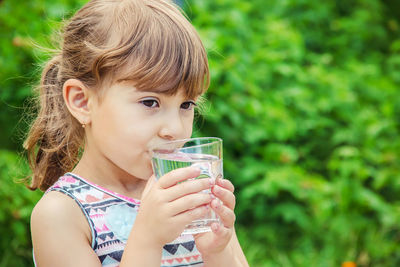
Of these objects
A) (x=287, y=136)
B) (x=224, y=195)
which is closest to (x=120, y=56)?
(x=224, y=195)

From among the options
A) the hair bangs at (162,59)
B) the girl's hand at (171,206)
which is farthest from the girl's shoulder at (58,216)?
the hair bangs at (162,59)

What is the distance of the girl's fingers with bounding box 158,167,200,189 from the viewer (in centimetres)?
149

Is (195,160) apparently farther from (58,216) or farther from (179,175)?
(58,216)

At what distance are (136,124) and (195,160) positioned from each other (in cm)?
28

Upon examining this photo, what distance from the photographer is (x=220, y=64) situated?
13.2ft

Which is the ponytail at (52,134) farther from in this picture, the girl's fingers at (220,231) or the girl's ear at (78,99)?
the girl's fingers at (220,231)

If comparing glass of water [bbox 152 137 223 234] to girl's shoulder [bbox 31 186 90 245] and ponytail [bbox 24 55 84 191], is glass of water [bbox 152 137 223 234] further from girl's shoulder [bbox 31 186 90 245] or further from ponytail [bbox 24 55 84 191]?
ponytail [bbox 24 55 84 191]

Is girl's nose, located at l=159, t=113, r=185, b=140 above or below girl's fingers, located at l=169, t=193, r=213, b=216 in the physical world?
above

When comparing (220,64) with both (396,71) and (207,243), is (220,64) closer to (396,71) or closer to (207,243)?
(396,71)

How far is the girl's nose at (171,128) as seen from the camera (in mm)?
1715

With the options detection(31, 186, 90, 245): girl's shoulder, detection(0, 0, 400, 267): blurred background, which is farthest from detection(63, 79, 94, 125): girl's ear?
detection(0, 0, 400, 267): blurred background

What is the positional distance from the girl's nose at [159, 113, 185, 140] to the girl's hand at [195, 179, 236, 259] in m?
0.23

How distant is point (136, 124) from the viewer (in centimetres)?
172

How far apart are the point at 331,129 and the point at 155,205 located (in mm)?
3526
